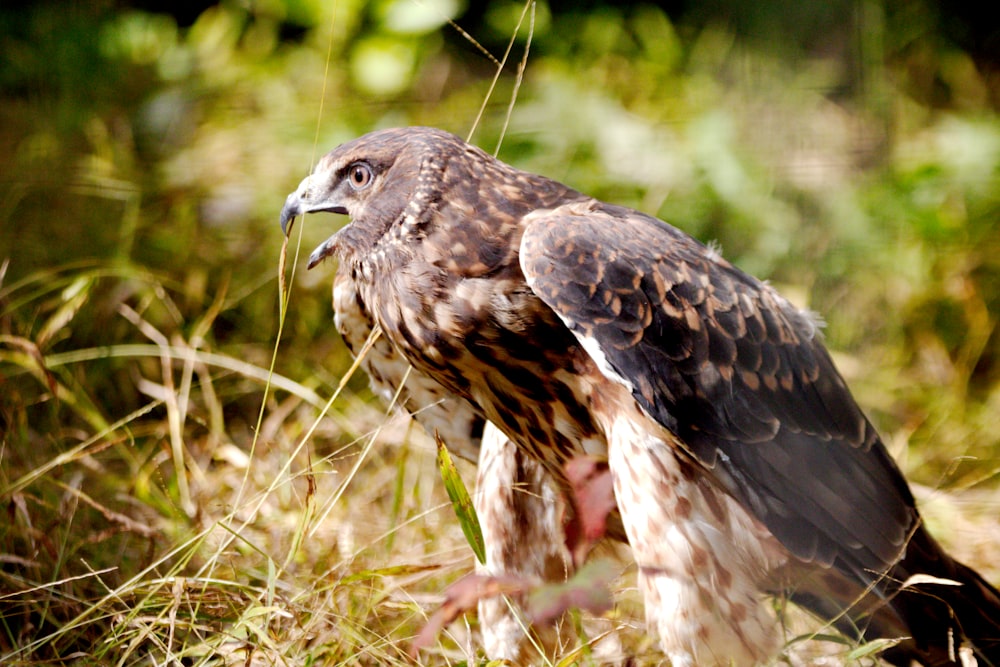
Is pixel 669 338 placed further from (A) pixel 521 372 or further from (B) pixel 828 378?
(B) pixel 828 378

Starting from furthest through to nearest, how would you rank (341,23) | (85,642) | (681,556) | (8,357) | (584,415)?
(341,23) → (8,357) → (85,642) → (584,415) → (681,556)

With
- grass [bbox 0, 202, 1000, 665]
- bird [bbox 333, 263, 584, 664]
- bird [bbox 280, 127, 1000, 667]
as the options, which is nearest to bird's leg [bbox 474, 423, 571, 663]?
bird [bbox 333, 263, 584, 664]

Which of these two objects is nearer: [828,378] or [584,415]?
[584,415]

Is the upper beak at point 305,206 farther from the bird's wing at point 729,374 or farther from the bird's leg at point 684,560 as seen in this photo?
the bird's leg at point 684,560

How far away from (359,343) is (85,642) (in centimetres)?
94

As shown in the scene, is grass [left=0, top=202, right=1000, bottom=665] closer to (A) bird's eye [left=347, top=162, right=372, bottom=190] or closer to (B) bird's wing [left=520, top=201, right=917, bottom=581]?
(B) bird's wing [left=520, top=201, right=917, bottom=581]

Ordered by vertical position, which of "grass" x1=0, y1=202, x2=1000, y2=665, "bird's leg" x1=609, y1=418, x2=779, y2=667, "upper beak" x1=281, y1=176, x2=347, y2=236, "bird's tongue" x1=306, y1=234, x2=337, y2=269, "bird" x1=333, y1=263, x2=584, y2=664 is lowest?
"grass" x1=0, y1=202, x2=1000, y2=665

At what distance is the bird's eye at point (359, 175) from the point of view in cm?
230

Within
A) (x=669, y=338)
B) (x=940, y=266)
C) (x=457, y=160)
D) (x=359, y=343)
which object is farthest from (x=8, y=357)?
(x=940, y=266)

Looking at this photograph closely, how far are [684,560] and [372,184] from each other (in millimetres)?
1043

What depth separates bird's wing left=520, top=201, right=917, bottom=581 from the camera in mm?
2041

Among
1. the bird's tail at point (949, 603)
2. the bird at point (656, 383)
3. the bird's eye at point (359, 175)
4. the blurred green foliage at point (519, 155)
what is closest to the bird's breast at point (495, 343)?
the bird at point (656, 383)

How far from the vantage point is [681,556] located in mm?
2055

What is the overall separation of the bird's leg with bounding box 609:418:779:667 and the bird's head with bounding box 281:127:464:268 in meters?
0.65
